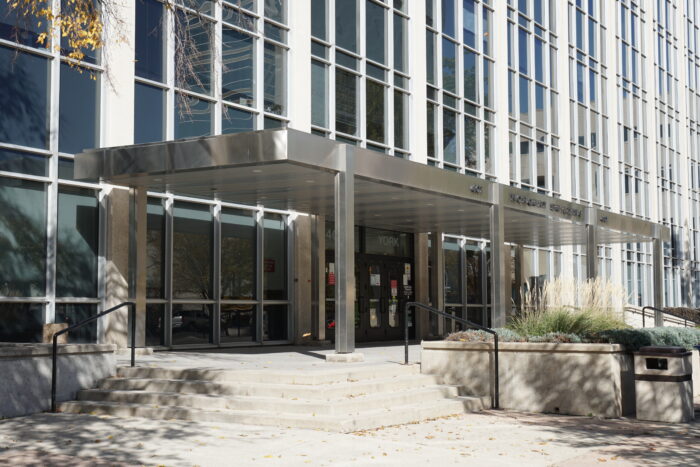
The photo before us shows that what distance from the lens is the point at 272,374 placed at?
1219cm

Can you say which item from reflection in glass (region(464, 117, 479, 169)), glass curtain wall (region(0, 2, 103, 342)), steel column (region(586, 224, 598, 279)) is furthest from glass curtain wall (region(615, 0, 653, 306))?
glass curtain wall (region(0, 2, 103, 342))

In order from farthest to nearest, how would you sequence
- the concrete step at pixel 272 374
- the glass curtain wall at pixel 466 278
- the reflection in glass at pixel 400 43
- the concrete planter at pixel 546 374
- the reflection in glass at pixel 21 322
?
the glass curtain wall at pixel 466 278, the reflection in glass at pixel 400 43, the reflection in glass at pixel 21 322, the concrete planter at pixel 546 374, the concrete step at pixel 272 374

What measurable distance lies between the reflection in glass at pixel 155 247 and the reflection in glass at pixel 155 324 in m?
0.24

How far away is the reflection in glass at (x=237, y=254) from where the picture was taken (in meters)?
19.7

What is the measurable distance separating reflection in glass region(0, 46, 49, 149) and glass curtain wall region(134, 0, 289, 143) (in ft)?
7.14

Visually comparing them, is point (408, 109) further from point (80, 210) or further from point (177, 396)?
point (177, 396)

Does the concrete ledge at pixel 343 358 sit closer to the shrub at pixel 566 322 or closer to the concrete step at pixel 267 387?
the concrete step at pixel 267 387

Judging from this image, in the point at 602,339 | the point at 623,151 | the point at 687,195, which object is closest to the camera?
the point at 602,339

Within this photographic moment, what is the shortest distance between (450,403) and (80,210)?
26.4 feet

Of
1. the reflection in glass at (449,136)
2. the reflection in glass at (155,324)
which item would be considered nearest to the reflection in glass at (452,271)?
the reflection in glass at (449,136)

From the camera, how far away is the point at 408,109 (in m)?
25.5


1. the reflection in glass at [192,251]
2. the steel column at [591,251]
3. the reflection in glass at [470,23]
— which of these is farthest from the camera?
the reflection in glass at [470,23]

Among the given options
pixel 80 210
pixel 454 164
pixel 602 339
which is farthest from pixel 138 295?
pixel 454 164

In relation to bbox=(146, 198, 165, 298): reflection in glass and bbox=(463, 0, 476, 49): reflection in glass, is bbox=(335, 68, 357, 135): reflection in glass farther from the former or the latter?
bbox=(463, 0, 476, 49): reflection in glass
